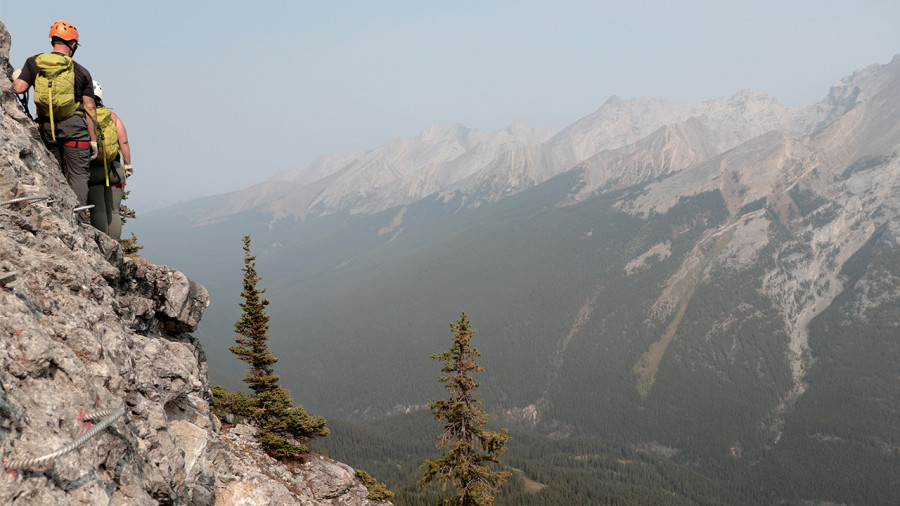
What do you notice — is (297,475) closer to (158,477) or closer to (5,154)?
(158,477)

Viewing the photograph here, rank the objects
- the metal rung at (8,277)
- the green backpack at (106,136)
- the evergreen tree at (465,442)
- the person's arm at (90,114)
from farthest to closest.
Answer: the evergreen tree at (465,442), the green backpack at (106,136), the person's arm at (90,114), the metal rung at (8,277)

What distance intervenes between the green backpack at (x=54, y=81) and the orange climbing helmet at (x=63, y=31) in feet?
2.28

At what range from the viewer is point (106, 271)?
15.1 metres

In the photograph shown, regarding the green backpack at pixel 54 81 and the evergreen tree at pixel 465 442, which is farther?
the evergreen tree at pixel 465 442

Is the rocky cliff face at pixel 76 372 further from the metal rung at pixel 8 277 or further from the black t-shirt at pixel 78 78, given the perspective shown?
the black t-shirt at pixel 78 78

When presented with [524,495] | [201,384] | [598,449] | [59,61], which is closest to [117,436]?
[59,61]

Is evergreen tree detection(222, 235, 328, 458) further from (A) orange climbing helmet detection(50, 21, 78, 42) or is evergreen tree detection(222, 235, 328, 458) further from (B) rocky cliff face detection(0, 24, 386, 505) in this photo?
(A) orange climbing helmet detection(50, 21, 78, 42)

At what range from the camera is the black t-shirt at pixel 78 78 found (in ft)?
43.5

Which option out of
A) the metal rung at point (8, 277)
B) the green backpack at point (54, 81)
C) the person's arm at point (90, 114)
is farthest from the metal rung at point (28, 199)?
the green backpack at point (54, 81)

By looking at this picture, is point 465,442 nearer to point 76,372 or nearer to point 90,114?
point 76,372

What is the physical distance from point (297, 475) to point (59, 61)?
2490 cm

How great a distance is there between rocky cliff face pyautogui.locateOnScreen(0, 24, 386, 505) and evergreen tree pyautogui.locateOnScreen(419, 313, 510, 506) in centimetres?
973

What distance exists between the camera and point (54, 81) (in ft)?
43.2

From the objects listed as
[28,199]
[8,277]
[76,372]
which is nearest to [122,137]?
[28,199]
